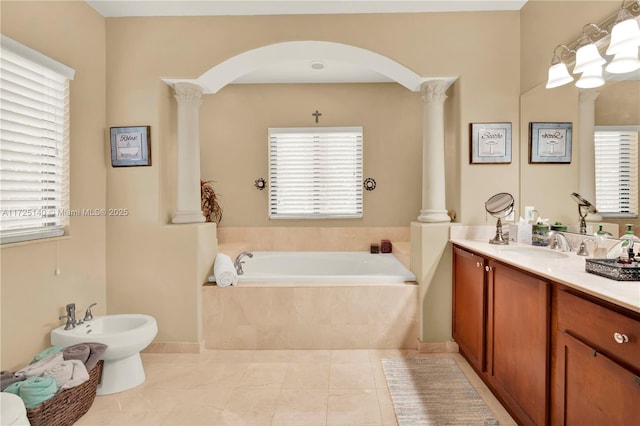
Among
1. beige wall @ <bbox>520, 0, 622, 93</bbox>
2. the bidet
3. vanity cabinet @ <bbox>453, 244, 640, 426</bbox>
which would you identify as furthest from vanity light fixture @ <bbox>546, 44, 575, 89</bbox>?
the bidet

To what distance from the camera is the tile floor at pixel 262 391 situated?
6.23 feet

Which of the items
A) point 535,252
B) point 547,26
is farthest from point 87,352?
point 547,26

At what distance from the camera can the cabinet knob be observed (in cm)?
106

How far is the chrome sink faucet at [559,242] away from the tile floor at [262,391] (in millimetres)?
1020

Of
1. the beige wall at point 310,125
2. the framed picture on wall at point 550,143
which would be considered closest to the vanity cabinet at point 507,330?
the framed picture on wall at point 550,143

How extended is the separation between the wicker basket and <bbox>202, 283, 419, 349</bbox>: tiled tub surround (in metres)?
1.00

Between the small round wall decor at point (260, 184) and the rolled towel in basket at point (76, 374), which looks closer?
the rolled towel in basket at point (76, 374)

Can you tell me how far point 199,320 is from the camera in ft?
9.05

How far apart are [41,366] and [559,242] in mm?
3113

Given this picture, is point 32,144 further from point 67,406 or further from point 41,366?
point 67,406

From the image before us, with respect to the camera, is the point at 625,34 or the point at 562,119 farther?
the point at 562,119

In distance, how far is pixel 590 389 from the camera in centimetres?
121

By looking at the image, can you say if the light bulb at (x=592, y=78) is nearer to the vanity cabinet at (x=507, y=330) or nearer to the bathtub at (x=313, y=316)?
the vanity cabinet at (x=507, y=330)

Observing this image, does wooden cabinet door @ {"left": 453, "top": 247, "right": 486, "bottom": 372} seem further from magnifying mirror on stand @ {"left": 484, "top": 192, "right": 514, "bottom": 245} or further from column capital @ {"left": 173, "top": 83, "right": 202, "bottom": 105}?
column capital @ {"left": 173, "top": 83, "right": 202, "bottom": 105}
